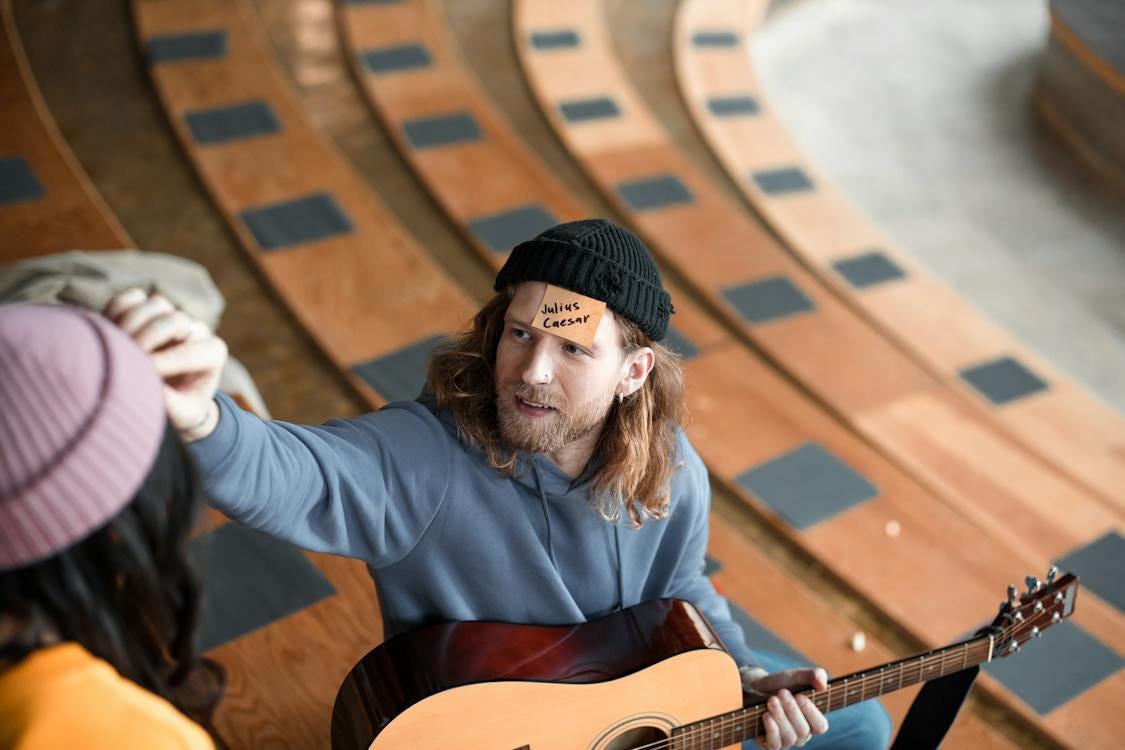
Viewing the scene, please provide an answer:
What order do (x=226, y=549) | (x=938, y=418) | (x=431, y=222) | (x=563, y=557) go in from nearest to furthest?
(x=563, y=557) < (x=226, y=549) < (x=938, y=418) < (x=431, y=222)

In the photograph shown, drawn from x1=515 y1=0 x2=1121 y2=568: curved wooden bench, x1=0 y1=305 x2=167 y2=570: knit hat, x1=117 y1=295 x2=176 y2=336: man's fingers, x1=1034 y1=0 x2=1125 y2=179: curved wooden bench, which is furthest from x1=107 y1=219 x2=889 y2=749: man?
x1=1034 y1=0 x2=1125 y2=179: curved wooden bench

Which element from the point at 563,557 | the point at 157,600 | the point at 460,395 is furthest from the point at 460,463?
the point at 157,600

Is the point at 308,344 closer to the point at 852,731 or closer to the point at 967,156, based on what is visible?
the point at 852,731

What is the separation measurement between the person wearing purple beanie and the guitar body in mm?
758

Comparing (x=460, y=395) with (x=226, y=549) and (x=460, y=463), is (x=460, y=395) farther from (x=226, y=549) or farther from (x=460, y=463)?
(x=226, y=549)

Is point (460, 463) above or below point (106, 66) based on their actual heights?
above

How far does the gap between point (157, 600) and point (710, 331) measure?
306 cm

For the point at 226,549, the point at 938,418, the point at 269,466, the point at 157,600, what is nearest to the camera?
the point at 157,600

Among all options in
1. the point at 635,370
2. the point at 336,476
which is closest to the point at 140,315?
the point at 336,476

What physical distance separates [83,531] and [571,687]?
110 cm

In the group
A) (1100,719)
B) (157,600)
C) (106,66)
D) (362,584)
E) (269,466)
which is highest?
(157,600)

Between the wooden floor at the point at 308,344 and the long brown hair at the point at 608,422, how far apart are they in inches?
34.8

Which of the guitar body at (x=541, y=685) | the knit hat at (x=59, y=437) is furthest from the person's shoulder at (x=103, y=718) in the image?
the guitar body at (x=541, y=685)

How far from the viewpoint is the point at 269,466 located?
141 cm
